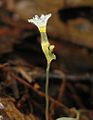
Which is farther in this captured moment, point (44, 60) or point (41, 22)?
point (44, 60)

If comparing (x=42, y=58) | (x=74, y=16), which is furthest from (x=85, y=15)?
(x=42, y=58)

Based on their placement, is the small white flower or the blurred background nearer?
the small white flower

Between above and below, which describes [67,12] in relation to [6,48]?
above

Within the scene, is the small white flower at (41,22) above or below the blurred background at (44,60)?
below

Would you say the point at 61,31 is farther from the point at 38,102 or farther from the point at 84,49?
the point at 38,102

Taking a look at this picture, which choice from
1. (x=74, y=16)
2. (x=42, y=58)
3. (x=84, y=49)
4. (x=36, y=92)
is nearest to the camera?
(x=36, y=92)

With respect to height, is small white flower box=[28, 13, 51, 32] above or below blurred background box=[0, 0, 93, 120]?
below

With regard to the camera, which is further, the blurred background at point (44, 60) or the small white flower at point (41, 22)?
the blurred background at point (44, 60)

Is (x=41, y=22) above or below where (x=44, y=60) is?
below
